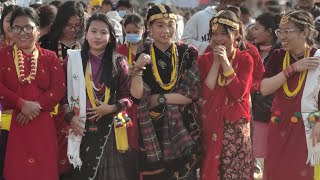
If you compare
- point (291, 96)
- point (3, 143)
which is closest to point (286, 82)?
point (291, 96)

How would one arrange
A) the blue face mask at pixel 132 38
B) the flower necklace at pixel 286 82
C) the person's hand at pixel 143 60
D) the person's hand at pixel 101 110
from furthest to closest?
the blue face mask at pixel 132 38, the flower necklace at pixel 286 82, the person's hand at pixel 101 110, the person's hand at pixel 143 60

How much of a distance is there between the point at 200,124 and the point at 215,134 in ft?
0.64

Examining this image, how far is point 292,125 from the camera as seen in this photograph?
4.89 metres

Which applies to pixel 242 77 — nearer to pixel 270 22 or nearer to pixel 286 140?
pixel 286 140

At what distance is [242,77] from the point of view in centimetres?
488

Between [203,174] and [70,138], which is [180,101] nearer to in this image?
[203,174]

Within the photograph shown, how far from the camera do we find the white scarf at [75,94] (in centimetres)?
479

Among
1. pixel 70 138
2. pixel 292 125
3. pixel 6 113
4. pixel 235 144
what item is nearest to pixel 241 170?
pixel 235 144

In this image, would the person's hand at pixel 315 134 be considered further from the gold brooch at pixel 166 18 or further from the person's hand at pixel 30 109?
the person's hand at pixel 30 109

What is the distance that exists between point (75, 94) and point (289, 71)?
1710mm

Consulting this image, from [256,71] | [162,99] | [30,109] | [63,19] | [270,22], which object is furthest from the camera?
[270,22]

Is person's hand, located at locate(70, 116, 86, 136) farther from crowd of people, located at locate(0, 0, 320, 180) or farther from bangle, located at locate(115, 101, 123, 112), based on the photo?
bangle, located at locate(115, 101, 123, 112)

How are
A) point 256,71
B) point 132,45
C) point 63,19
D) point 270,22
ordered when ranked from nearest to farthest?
1. point 256,71
2. point 63,19
3. point 132,45
4. point 270,22

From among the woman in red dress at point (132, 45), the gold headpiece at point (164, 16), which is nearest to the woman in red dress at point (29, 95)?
the woman in red dress at point (132, 45)
